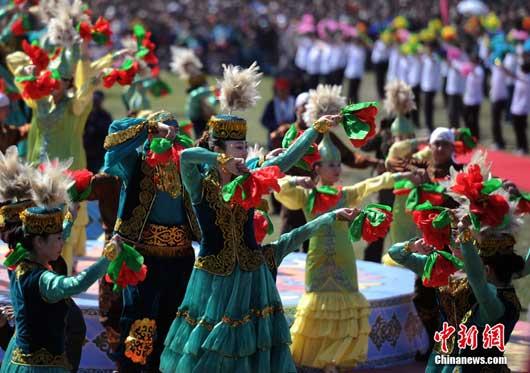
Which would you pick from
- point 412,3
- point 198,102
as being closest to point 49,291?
point 198,102

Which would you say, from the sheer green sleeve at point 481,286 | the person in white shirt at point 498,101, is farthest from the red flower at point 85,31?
the person in white shirt at point 498,101

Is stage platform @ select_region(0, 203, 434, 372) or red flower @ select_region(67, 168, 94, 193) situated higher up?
red flower @ select_region(67, 168, 94, 193)

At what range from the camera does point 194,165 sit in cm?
833

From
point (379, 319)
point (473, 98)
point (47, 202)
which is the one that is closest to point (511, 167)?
point (473, 98)

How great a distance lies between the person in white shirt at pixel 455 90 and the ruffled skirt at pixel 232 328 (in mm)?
18331

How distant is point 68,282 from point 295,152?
67.6 inches

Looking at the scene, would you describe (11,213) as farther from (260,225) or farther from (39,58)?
(39,58)

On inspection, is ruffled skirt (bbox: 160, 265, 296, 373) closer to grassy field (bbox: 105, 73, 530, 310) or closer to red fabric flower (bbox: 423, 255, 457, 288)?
red fabric flower (bbox: 423, 255, 457, 288)

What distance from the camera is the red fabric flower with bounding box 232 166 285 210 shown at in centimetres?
777

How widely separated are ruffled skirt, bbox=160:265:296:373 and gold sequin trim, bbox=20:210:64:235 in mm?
1216

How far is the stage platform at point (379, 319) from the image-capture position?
33.7ft

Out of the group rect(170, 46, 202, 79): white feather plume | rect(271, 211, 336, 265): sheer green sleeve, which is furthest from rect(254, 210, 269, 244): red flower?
rect(170, 46, 202, 79): white feather plume

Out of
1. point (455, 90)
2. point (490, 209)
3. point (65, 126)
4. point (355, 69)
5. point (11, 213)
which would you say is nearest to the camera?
point (490, 209)

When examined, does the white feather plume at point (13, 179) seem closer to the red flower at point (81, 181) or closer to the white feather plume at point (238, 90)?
the red flower at point (81, 181)
